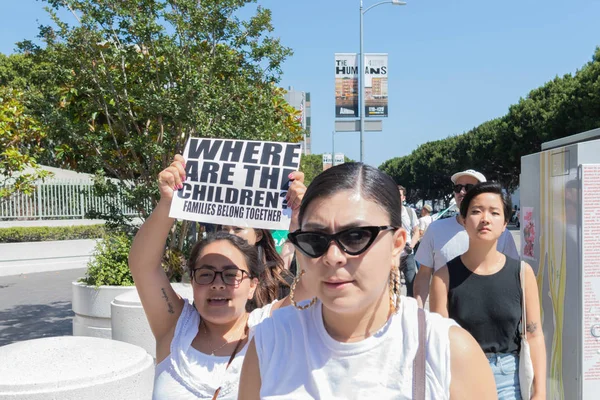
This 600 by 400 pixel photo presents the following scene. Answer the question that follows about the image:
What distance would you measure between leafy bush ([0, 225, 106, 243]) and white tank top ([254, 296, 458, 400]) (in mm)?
15726

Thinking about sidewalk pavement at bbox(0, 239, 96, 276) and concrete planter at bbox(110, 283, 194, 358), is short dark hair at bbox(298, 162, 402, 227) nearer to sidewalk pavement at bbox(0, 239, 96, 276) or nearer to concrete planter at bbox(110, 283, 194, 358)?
concrete planter at bbox(110, 283, 194, 358)

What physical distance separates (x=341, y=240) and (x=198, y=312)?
1153 millimetres

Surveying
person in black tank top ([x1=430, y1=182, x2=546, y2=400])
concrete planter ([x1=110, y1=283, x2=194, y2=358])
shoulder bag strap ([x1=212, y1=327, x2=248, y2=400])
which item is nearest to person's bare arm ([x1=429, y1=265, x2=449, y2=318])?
person in black tank top ([x1=430, y1=182, x2=546, y2=400])

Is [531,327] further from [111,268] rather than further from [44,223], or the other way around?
[44,223]

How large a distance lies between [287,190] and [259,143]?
30 centimetres

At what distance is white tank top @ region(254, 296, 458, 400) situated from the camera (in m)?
1.49

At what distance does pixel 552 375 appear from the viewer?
12.6ft

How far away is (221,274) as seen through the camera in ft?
8.09

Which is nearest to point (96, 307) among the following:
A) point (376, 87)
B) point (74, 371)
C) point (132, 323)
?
point (132, 323)

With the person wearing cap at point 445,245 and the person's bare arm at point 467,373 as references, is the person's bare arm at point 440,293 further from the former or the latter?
the person's bare arm at point 467,373

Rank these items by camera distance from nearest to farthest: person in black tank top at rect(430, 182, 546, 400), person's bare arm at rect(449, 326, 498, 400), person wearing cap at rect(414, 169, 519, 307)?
person's bare arm at rect(449, 326, 498, 400), person in black tank top at rect(430, 182, 546, 400), person wearing cap at rect(414, 169, 519, 307)

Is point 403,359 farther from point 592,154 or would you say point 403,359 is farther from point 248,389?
point 592,154

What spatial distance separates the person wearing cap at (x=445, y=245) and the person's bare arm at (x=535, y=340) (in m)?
1.12

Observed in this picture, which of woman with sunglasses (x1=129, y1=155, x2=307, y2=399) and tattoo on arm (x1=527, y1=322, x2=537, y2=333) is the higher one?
woman with sunglasses (x1=129, y1=155, x2=307, y2=399)
